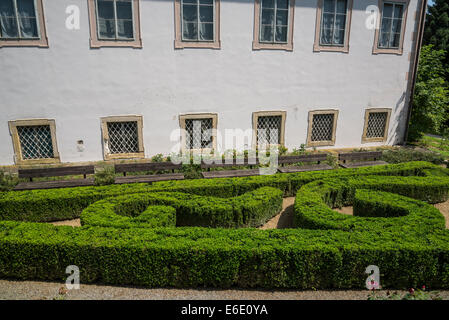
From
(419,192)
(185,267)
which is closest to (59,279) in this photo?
(185,267)

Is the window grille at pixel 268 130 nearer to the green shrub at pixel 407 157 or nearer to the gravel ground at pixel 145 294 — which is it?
the green shrub at pixel 407 157

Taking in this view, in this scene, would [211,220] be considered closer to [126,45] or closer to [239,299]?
[239,299]

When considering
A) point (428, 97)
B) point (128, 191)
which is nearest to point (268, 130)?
point (128, 191)

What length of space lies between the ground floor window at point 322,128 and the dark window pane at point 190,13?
6009mm

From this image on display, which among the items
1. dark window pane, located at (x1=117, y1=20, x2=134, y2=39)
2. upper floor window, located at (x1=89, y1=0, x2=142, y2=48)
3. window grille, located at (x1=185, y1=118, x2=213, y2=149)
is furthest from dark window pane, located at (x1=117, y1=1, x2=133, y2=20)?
window grille, located at (x1=185, y1=118, x2=213, y2=149)

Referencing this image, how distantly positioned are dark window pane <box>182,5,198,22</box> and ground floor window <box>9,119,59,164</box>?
5856 millimetres

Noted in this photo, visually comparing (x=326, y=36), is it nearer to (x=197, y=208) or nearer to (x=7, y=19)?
(x=197, y=208)

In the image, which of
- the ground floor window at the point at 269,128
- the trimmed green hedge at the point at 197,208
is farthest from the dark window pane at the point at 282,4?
the trimmed green hedge at the point at 197,208

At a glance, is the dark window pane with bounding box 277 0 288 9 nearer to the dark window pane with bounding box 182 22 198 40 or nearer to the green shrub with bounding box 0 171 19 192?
the dark window pane with bounding box 182 22 198 40

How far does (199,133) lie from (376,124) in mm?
8142

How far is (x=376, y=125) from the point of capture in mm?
14594

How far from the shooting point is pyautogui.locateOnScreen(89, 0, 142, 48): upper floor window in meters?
10.6

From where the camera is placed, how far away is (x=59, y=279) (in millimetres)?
5727

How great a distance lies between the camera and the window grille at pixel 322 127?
44.8ft
